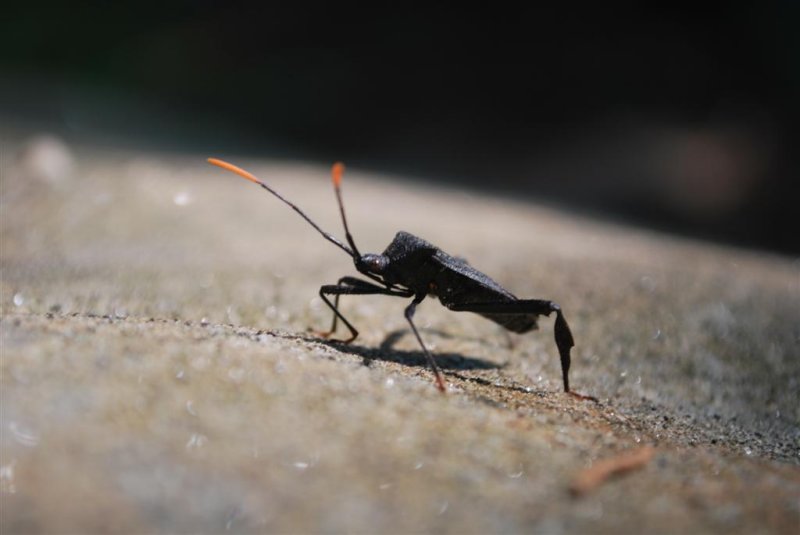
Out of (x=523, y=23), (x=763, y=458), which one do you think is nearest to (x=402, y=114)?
(x=523, y=23)

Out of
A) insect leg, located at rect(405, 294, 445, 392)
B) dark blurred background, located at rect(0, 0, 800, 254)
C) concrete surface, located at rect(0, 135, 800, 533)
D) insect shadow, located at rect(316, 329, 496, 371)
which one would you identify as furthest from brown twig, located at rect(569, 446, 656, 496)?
dark blurred background, located at rect(0, 0, 800, 254)

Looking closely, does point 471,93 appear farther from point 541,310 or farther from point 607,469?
point 607,469

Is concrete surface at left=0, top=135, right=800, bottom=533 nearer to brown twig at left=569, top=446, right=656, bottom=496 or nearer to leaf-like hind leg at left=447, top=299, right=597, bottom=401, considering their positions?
brown twig at left=569, top=446, right=656, bottom=496

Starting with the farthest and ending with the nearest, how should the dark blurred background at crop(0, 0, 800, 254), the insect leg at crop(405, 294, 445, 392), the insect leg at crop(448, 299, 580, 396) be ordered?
the dark blurred background at crop(0, 0, 800, 254) < the insect leg at crop(448, 299, 580, 396) < the insect leg at crop(405, 294, 445, 392)

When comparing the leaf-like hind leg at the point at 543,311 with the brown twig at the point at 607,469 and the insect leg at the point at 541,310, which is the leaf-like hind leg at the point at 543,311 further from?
the brown twig at the point at 607,469

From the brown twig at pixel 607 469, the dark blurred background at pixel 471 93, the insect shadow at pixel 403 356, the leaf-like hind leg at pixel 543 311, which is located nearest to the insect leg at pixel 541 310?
the leaf-like hind leg at pixel 543 311
